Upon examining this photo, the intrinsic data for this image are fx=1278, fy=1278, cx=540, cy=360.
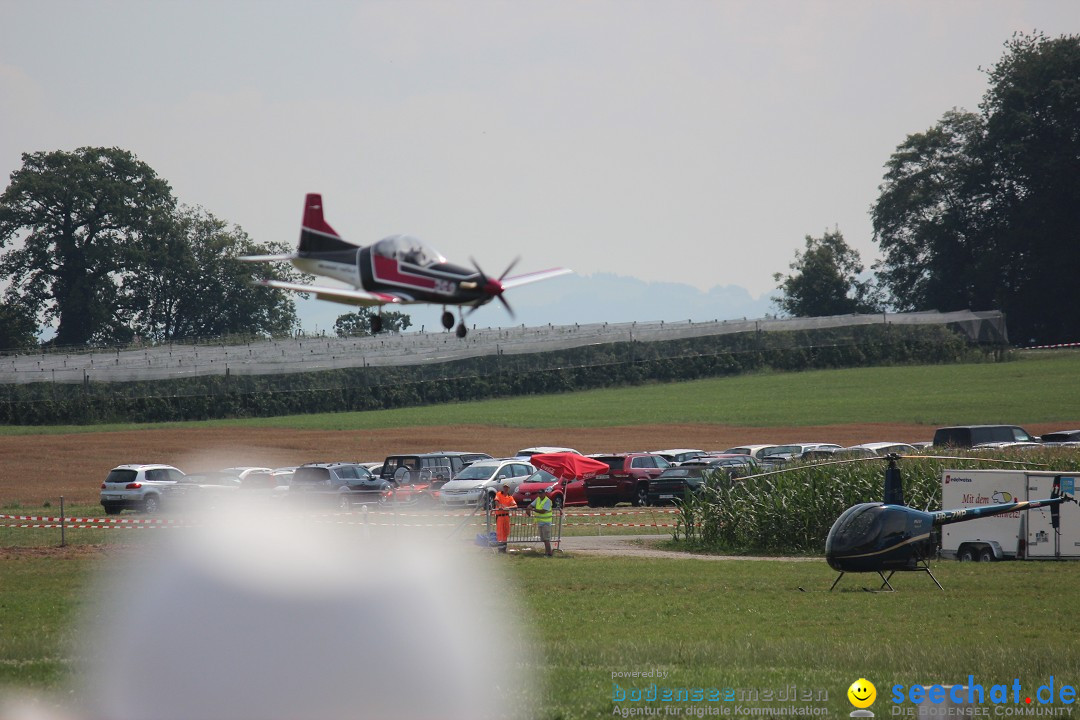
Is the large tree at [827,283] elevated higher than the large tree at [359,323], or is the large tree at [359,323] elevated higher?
the large tree at [827,283]

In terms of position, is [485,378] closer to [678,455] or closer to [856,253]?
[678,455]

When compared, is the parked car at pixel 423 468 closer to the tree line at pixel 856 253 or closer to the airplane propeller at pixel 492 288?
the tree line at pixel 856 253

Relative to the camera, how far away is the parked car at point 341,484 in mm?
36969

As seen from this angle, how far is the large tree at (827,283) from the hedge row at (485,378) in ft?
64.3

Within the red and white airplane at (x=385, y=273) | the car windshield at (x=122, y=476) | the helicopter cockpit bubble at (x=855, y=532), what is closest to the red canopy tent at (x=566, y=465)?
the car windshield at (x=122, y=476)

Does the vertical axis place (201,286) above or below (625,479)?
above

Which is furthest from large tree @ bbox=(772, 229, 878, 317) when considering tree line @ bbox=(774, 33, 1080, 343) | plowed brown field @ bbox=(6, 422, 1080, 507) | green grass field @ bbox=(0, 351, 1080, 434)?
plowed brown field @ bbox=(6, 422, 1080, 507)

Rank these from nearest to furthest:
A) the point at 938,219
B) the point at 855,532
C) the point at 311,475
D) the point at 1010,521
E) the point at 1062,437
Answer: the point at 855,532 < the point at 1010,521 < the point at 311,475 < the point at 1062,437 < the point at 938,219

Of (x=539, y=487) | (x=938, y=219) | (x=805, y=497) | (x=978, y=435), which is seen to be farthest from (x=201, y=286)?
(x=938, y=219)

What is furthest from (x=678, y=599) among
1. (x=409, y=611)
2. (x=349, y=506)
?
(x=349, y=506)

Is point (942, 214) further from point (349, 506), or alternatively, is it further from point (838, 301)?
point (349, 506)

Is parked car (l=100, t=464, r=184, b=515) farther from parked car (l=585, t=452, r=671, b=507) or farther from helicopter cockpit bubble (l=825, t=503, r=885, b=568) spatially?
helicopter cockpit bubble (l=825, t=503, r=885, b=568)

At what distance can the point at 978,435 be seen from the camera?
44.5m

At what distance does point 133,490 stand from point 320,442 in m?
22.3
